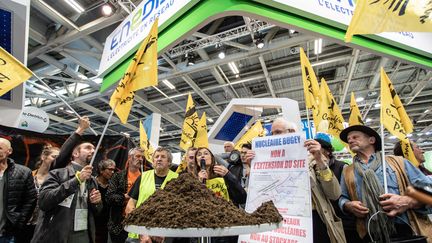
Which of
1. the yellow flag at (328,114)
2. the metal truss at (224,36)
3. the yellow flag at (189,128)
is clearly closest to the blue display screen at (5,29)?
the yellow flag at (189,128)

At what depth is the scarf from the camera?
1785 millimetres

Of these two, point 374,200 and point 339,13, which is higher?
point 339,13

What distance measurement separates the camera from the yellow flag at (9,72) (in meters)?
2.32

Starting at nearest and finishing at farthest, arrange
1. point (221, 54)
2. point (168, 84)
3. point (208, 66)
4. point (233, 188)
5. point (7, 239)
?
point (233, 188), point (7, 239), point (221, 54), point (208, 66), point (168, 84)

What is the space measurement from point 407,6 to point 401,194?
122 cm

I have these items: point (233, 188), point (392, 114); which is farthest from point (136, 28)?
point (392, 114)

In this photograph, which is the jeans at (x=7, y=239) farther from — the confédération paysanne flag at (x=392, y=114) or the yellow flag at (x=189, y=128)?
the confédération paysanne flag at (x=392, y=114)

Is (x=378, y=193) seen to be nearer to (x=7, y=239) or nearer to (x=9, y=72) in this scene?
(x=9, y=72)

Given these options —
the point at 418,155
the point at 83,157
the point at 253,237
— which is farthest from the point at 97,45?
the point at 418,155

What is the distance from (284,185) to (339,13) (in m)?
1.72

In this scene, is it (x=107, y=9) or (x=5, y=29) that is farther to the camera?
(x=107, y=9)

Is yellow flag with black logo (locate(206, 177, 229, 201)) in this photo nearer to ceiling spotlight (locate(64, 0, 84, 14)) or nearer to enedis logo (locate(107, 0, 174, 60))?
enedis logo (locate(107, 0, 174, 60))

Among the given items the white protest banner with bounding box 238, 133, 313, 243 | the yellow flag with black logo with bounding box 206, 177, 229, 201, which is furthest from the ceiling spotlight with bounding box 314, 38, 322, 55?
the white protest banner with bounding box 238, 133, 313, 243

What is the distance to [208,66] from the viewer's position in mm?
7477
